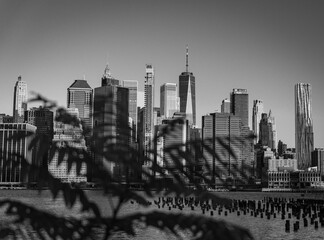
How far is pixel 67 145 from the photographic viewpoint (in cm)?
428

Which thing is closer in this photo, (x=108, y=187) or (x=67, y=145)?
(x=108, y=187)

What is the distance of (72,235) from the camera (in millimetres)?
4285

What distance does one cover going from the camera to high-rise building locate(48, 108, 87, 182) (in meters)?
4.00

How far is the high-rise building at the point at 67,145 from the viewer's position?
13.1 feet

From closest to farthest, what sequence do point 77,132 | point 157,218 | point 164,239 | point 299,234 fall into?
1. point 157,218
2. point 77,132
3. point 164,239
4. point 299,234

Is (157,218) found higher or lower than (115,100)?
lower

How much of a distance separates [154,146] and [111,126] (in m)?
0.42

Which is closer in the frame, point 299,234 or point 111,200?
point 111,200

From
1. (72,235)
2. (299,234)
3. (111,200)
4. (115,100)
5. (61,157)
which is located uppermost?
(115,100)

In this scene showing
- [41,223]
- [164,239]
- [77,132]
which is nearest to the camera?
[41,223]

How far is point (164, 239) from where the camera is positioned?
5447 cm

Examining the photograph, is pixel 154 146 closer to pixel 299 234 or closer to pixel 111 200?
pixel 111 200

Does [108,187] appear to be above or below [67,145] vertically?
below

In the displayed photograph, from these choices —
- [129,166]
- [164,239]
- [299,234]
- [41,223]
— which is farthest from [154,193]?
[299,234]
